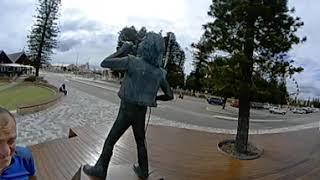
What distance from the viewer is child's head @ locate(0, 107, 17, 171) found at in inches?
72.3

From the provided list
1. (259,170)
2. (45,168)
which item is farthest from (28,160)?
(259,170)

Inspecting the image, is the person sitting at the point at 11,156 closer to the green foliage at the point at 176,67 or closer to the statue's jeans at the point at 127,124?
the statue's jeans at the point at 127,124

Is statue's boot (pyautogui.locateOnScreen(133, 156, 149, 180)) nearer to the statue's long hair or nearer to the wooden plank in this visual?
the wooden plank

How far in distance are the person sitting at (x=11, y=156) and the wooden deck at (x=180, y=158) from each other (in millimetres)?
4945

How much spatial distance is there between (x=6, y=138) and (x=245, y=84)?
9.93m

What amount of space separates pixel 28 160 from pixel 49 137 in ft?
32.4

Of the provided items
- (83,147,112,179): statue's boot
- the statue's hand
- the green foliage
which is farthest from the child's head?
the green foliage

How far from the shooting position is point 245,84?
11.2 metres

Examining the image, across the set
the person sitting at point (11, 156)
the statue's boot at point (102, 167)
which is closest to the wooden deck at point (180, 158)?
the statue's boot at point (102, 167)

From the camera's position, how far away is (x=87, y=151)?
8.97 m

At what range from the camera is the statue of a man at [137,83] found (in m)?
5.16

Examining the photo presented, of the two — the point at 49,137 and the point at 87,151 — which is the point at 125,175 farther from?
the point at 49,137

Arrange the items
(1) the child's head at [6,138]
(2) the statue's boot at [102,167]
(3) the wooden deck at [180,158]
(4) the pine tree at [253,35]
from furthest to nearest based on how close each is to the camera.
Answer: (4) the pine tree at [253,35], (3) the wooden deck at [180,158], (2) the statue's boot at [102,167], (1) the child's head at [6,138]

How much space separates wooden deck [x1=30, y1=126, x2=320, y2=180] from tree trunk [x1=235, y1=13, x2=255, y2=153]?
0.82 m
